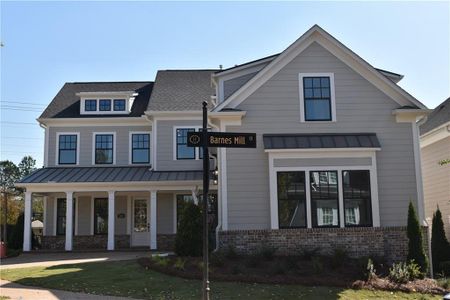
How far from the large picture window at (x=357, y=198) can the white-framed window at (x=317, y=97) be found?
2093mm

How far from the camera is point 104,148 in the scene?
2662cm

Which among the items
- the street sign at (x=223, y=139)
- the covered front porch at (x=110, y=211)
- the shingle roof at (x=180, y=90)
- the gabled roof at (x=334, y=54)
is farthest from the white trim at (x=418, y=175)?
the shingle roof at (x=180, y=90)

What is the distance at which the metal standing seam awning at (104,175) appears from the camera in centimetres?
2384

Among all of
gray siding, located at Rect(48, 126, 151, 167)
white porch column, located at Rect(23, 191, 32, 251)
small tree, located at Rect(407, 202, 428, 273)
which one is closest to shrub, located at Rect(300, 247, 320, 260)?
small tree, located at Rect(407, 202, 428, 273)

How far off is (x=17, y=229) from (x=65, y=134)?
5.47m

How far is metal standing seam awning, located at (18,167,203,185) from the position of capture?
939 inches

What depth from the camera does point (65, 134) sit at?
2669 cm

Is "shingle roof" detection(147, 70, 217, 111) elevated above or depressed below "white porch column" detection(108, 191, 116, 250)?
above

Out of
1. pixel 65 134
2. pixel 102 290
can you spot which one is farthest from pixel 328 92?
pixel 65 134

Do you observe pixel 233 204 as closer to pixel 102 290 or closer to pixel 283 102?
pixel 283 102

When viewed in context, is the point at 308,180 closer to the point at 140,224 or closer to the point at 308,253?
the point at 308,253

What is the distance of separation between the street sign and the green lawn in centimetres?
416

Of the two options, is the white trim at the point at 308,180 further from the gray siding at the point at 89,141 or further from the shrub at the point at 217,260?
the gray siding at the point at 89,141

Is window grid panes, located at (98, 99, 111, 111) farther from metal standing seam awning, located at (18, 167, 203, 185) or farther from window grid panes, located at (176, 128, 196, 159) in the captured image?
window grid panes, located at (176, 128, 196, 159)
